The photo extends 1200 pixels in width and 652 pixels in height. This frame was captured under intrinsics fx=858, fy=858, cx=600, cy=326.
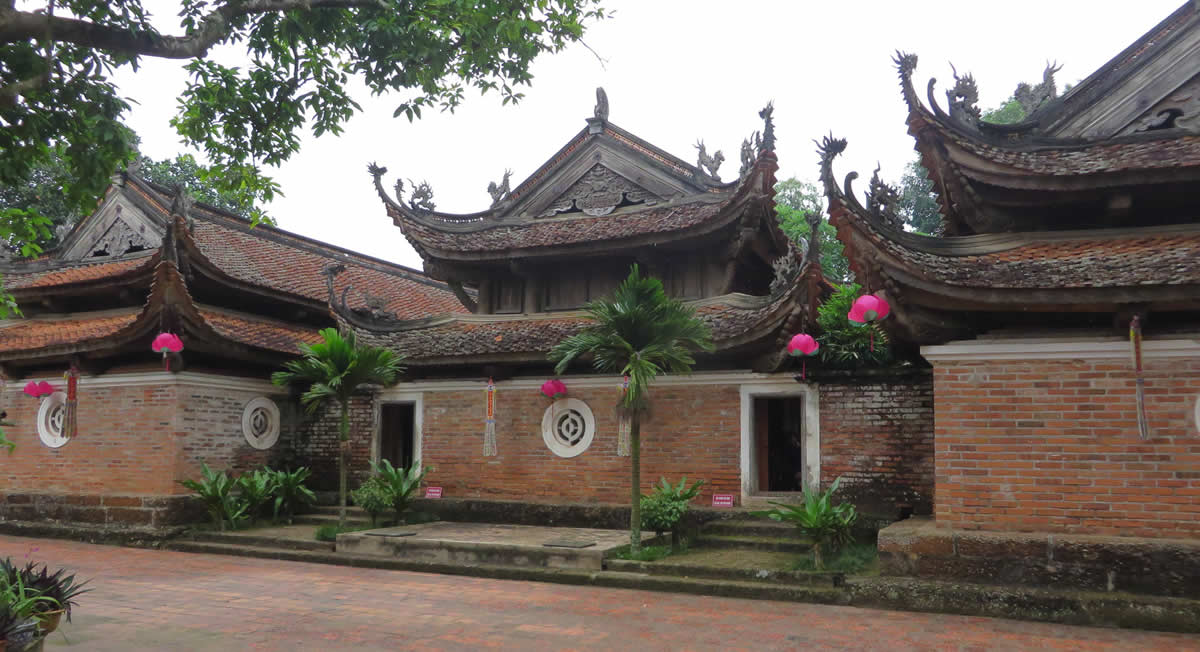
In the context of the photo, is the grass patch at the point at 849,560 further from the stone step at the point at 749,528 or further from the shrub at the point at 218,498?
the shrub at the point at 218,498

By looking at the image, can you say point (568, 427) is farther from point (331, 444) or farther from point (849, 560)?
point (849, 560)

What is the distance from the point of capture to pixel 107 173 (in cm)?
639

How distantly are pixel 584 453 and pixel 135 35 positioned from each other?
8.49m

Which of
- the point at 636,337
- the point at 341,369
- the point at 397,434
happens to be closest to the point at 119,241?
the point at 397,434

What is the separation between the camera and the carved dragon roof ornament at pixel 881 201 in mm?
9094

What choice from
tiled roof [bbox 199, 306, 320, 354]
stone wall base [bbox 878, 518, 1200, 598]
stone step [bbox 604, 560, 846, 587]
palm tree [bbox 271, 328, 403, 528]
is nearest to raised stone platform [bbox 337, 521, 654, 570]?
stone step [bbox 604, 560, 846, 587]

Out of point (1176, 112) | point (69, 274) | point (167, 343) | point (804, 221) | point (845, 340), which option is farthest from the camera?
point (804, 221)

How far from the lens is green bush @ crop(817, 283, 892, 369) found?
10953mm

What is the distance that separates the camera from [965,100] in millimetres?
9484

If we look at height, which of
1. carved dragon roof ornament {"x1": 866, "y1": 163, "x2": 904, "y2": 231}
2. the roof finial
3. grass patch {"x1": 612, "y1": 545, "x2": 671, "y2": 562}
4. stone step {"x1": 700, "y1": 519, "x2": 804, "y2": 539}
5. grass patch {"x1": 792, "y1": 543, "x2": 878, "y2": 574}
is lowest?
grass patch {"x1": 612, "y1": 545, "x2": 671, "y2": 562}

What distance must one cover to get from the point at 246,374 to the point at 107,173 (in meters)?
8.97

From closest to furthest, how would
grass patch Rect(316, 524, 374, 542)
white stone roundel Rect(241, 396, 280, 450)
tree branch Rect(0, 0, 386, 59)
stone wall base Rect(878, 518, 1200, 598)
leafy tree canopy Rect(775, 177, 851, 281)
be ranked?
tree branch Rect(0, 0, 386, 59)
stone wall base Rect(878, 518, 1200, 598)
grass patch Rect(316, 524, 374, 542)
white stone roundel Rect(241, 396, 280, 450)
leafy tree canopy Rect(775, 177, 851, 281)

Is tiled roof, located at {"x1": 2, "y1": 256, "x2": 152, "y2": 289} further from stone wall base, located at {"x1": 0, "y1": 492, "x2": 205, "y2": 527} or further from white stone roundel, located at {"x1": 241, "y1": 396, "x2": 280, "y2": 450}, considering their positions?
stone wall base, located at {"x1": 0, "y1": 492, "x2": 205, "y2": 527}

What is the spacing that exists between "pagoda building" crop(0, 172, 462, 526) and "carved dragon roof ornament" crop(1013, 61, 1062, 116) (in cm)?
1045
